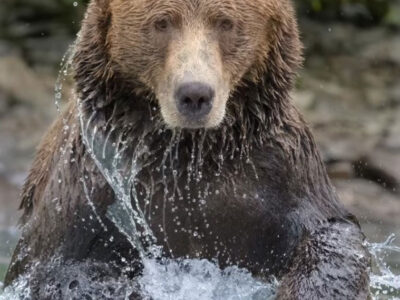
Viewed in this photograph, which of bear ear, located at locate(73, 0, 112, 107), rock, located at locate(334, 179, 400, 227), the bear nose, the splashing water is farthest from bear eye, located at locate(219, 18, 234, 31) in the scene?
rock, located at locate(334, 179, 400, 227)

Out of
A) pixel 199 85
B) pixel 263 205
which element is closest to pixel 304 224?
pixel 263 205

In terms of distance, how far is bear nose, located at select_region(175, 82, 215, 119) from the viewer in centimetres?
501

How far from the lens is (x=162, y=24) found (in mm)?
5316

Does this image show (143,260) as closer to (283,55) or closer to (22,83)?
(283,55)

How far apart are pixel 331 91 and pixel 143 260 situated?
5410 millimetres

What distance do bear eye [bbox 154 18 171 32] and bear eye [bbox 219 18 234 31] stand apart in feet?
0.70

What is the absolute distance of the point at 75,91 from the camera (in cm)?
570

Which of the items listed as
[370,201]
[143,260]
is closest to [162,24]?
[143,260]

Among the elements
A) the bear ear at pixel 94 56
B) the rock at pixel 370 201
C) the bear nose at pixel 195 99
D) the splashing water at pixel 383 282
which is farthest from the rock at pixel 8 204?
the bear nose at pixel 195 99

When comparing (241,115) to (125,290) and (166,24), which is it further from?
(125,290)

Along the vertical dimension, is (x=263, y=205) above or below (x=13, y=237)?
above

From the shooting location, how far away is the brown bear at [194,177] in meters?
5.47

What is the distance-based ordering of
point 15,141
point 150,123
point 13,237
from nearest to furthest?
point 150,123 < point 13,237 < point 15,141

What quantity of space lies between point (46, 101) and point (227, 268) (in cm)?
506
